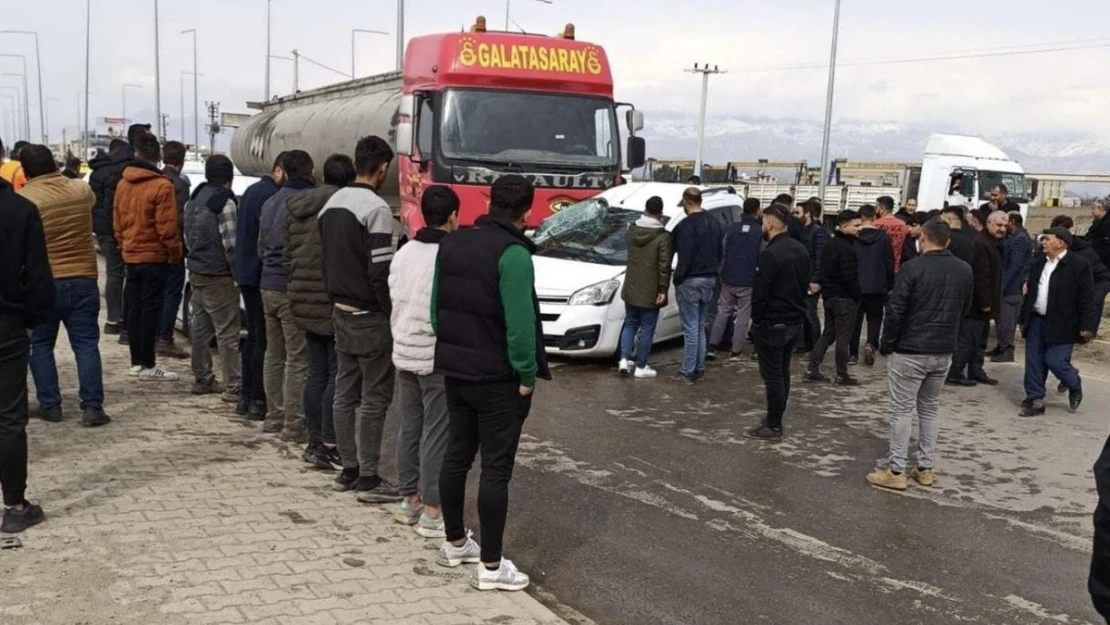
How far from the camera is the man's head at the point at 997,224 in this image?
10.8 metres

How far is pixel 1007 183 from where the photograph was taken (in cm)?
2934

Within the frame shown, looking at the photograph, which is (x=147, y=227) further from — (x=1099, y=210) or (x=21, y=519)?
(x=1099, y=210)

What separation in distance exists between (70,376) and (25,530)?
4024 millimetres

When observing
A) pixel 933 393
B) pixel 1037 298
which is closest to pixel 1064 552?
pixel 933 393

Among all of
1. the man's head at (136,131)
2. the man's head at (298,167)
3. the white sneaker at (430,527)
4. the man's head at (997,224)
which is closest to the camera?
the white sneaker at (430,527)

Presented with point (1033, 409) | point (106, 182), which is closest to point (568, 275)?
point (1033, 409)

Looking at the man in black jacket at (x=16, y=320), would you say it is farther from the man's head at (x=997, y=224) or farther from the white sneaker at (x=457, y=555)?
the man's head at (x=997, y=224)

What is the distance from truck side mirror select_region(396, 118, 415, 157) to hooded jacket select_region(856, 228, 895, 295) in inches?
220

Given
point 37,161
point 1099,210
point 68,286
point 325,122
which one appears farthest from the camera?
point 325,122

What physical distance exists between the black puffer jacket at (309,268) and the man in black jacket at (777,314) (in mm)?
3619

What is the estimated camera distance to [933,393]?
6953mm

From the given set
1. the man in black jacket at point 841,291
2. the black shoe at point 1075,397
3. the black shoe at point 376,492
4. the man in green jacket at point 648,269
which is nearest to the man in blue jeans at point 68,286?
the black shoe at point 376,492

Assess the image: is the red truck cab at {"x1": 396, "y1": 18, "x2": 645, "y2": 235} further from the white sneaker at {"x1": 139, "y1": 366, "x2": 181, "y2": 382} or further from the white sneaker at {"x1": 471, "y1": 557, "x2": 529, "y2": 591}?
the white sneaker at {"x1": 471, "y1": 557, "x2": 529, "y2": 591}

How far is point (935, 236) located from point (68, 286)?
617cm
